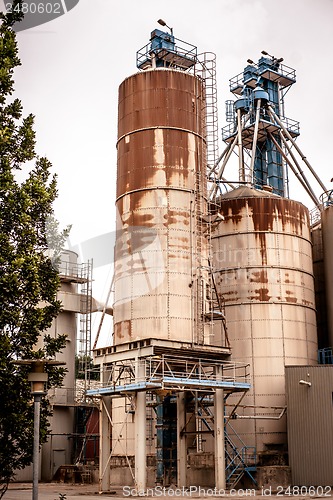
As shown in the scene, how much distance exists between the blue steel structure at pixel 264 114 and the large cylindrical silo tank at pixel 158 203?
17.5 m

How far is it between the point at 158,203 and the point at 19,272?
12678 millimetres

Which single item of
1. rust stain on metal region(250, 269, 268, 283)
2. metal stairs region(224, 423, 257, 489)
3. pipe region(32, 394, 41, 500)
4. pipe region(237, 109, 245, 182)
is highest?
pipe region(237, 109, 245, 182)

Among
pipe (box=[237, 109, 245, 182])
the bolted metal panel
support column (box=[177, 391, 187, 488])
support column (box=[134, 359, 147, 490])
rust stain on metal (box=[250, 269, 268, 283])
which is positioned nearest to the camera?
support column (box=[134, 359, 147, 490])

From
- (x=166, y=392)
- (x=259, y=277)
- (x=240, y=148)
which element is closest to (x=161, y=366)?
(x=166, y=392)

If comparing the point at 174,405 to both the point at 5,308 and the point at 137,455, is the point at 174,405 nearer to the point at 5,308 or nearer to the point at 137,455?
the point at 137,455

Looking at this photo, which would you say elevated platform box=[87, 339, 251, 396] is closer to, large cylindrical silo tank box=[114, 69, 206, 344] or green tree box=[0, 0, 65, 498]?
large cylindrical silo tank box=[114, 69, 206, 344]

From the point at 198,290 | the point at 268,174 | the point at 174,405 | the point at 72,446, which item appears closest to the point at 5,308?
the point at 198,290

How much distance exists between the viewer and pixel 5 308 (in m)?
17.8

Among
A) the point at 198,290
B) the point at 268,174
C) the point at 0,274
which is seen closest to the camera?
the point at 0,274

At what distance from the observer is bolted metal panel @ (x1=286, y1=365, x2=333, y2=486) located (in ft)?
102

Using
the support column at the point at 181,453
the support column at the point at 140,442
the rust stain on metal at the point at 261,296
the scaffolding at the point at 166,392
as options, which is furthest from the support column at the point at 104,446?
the rust stain on metal at the point at 261,296

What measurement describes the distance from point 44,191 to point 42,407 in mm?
6182

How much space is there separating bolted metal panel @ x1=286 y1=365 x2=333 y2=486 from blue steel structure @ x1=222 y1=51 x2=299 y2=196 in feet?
62.6

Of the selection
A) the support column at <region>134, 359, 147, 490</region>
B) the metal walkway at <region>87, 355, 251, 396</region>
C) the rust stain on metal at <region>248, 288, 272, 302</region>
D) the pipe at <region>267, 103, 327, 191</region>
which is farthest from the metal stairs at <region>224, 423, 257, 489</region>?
the pipe at <region>267, 103, 327, 191</region>
